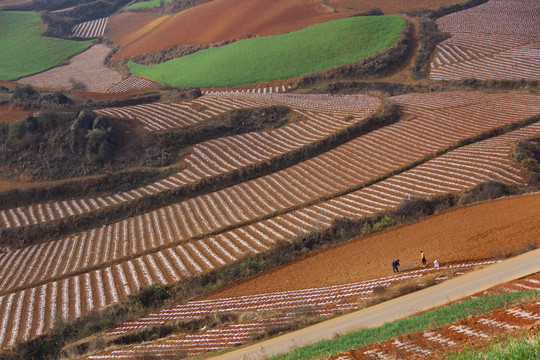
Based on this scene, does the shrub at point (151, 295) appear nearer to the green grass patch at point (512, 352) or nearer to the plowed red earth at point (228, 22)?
the green grass patch at point (512, 352)

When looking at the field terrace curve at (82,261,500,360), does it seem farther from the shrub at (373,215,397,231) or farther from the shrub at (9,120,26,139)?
the shrub at (9,120,26,139)

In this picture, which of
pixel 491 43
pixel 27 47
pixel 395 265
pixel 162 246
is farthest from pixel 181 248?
pixel 27 47

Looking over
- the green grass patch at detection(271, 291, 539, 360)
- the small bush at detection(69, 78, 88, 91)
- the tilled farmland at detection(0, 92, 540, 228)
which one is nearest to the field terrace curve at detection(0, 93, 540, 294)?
the tilled farmland at detection(0, 92, 540, 228)

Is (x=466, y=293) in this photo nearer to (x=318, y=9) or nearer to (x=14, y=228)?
(x=14, y=228)

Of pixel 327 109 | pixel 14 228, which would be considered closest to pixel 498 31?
pixel 327 109

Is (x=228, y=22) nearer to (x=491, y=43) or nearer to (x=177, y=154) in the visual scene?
(x=491, y=43)

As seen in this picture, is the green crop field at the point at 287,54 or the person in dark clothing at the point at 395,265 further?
the green crop field at the point at 287,54

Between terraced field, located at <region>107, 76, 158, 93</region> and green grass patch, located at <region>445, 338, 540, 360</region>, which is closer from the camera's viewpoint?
green grass patch, located at <region>445, 338, 540, 360</region>

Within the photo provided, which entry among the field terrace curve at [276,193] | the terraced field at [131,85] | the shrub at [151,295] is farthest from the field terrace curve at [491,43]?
the shrub at [151,295]
